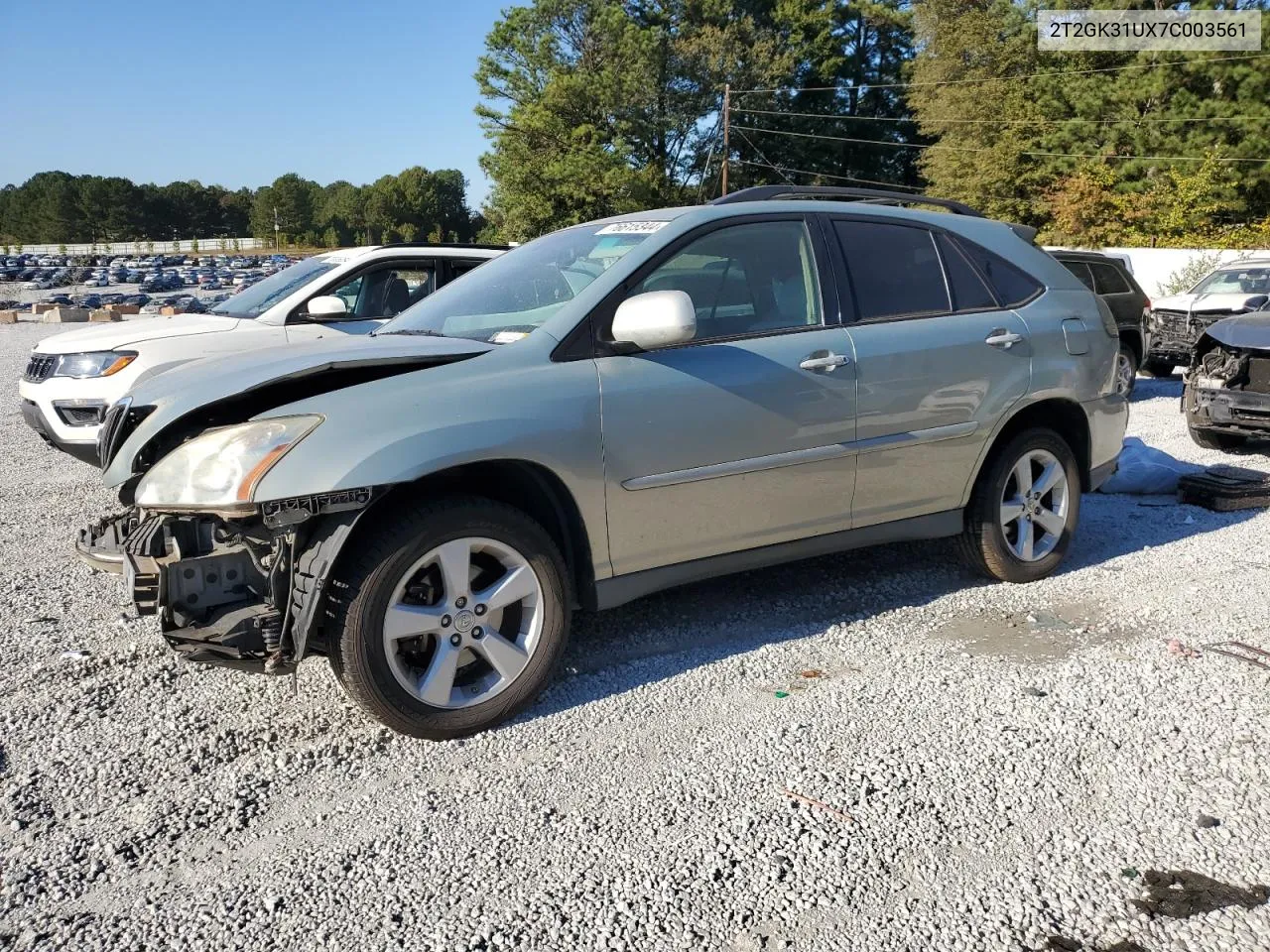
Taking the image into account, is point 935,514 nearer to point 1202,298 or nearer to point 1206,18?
point 1202,298

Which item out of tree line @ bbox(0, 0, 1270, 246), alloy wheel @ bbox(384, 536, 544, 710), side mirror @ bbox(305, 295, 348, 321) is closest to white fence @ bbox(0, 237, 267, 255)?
tree line @ bbox(0, 0, 1270, 246)

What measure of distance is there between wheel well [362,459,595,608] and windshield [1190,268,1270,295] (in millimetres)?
12840

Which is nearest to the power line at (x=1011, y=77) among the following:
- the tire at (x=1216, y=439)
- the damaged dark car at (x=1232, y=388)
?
the damaged dark car at (x=1232, y=388)

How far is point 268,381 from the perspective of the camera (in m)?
3.24

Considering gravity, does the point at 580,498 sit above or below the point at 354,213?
below

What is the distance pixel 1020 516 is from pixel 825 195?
1.84 m

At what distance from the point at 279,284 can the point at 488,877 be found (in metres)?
6.46

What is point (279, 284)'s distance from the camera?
7.98 metres

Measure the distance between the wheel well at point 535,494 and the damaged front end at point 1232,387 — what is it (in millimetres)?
6818

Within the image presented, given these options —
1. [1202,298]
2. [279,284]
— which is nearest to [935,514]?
[279,284]

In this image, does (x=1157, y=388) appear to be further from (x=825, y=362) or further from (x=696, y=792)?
(x=696, y=792)

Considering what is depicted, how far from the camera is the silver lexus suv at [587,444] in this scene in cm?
Answer: 315

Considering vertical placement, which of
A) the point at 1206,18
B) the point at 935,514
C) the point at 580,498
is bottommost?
the point at 935,514

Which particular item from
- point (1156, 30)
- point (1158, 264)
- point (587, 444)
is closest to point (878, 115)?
point (1156, 30)
